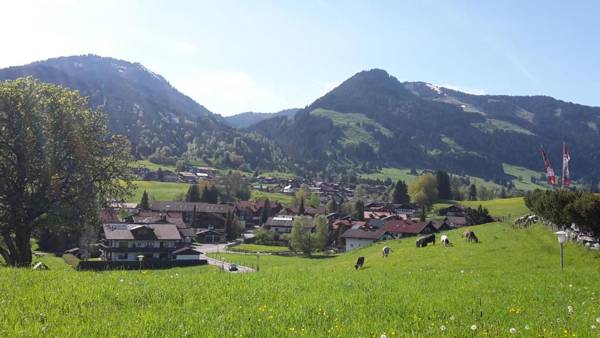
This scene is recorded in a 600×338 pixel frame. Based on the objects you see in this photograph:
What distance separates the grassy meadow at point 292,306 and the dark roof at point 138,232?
3596 inches

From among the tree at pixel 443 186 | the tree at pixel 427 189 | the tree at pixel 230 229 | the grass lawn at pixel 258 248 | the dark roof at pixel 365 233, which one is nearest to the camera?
the dark roof at pixel 365 233

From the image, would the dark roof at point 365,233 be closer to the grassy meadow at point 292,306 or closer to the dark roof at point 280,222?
the dark roof at point 280,222

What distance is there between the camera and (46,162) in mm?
35562

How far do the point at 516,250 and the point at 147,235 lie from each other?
287 ft

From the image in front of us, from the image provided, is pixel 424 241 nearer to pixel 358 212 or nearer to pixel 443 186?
pixel 358 212

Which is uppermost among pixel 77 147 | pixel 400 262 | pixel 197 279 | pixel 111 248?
pixel 77 147

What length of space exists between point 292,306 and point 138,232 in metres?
101

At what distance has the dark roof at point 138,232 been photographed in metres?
107

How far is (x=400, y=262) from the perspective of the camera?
1743 inches

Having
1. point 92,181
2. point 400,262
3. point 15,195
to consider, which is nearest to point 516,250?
point 400,262

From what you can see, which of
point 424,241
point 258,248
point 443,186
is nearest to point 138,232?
point 258,248

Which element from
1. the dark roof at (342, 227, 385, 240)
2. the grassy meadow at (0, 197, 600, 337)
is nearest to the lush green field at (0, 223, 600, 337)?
the grassy meadow at (0, 197, 600, 337)

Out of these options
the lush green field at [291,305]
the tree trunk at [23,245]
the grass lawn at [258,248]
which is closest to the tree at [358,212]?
the grass lawn at [258,248]

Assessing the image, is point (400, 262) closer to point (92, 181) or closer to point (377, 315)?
point (92, 181)
